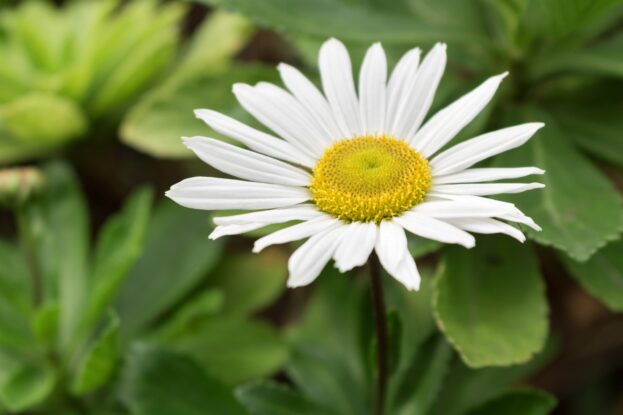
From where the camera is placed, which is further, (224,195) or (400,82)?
(400,82)

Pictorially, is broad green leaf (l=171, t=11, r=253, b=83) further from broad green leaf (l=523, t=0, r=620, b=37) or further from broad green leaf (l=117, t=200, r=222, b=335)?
broad green leaf (l=523, t=0, r=620, b=37)

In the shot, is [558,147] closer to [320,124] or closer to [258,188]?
[320,124]

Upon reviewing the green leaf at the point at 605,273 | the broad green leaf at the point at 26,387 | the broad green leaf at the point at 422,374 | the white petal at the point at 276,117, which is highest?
the white petal at the point at 276,117

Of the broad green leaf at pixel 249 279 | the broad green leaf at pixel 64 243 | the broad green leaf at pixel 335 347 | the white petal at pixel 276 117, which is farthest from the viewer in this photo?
the broad green leaf at pixel 249 279

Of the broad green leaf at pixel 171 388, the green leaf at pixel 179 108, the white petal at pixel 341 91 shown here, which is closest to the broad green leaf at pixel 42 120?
the green leaf at pixel 179 108

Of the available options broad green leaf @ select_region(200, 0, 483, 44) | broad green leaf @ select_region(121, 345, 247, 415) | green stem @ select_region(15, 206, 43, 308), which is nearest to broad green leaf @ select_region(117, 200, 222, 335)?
green stem @ select_region(15, 206, 43, 308)

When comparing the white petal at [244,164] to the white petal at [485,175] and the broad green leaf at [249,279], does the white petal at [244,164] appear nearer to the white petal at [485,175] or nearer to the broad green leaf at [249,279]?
the white petal at [485,175]

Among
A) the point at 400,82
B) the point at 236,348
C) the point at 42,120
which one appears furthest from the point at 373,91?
the point at 42,120

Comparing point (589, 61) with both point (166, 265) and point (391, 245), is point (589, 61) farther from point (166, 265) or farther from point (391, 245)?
point (166, 265)
